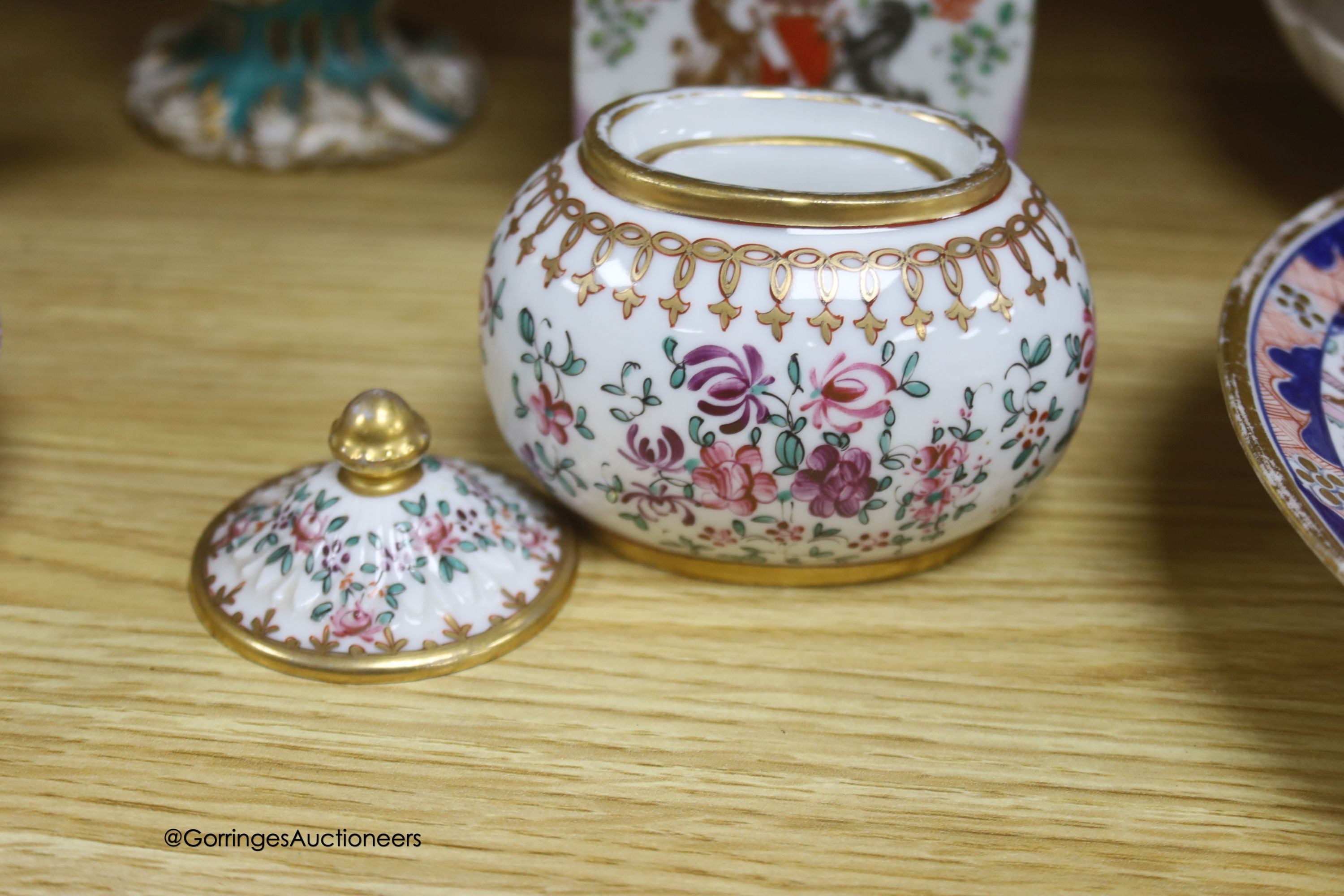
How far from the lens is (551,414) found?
532 mm

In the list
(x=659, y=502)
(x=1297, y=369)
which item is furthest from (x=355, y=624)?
(x=1297, y=369)

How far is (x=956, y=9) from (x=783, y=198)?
1.36ft

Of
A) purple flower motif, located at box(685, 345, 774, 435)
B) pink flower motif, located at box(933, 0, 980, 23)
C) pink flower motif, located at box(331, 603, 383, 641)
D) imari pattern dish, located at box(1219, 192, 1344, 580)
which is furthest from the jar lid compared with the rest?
pink flower motif, located at box(933, 0, 980, 23)

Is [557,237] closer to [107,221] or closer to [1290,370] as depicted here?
[1290,370]

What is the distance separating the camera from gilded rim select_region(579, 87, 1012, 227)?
1.61 feet

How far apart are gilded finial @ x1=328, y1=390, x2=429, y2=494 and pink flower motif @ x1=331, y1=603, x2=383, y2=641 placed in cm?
6

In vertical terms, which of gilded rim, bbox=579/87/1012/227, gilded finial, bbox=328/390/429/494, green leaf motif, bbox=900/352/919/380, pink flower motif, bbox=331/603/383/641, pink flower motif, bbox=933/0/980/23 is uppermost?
gilded rim, bbox=579/87/1012/227

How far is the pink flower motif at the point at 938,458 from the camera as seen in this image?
1.66ft

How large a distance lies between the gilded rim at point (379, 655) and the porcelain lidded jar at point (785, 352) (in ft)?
0.17

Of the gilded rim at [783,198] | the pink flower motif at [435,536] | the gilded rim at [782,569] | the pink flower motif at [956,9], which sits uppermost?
the gilded rim at [783,198]

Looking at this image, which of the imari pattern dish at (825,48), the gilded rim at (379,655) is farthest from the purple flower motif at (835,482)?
the imari pattern dish at (825,48)

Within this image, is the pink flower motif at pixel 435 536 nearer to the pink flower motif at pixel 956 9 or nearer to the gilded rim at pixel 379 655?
the gilded rim at pixel 379 655

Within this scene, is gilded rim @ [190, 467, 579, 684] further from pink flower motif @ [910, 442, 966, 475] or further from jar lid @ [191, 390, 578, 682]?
pink flower motif @ [910, 442, 966, 475]

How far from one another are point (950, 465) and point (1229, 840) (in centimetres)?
16
